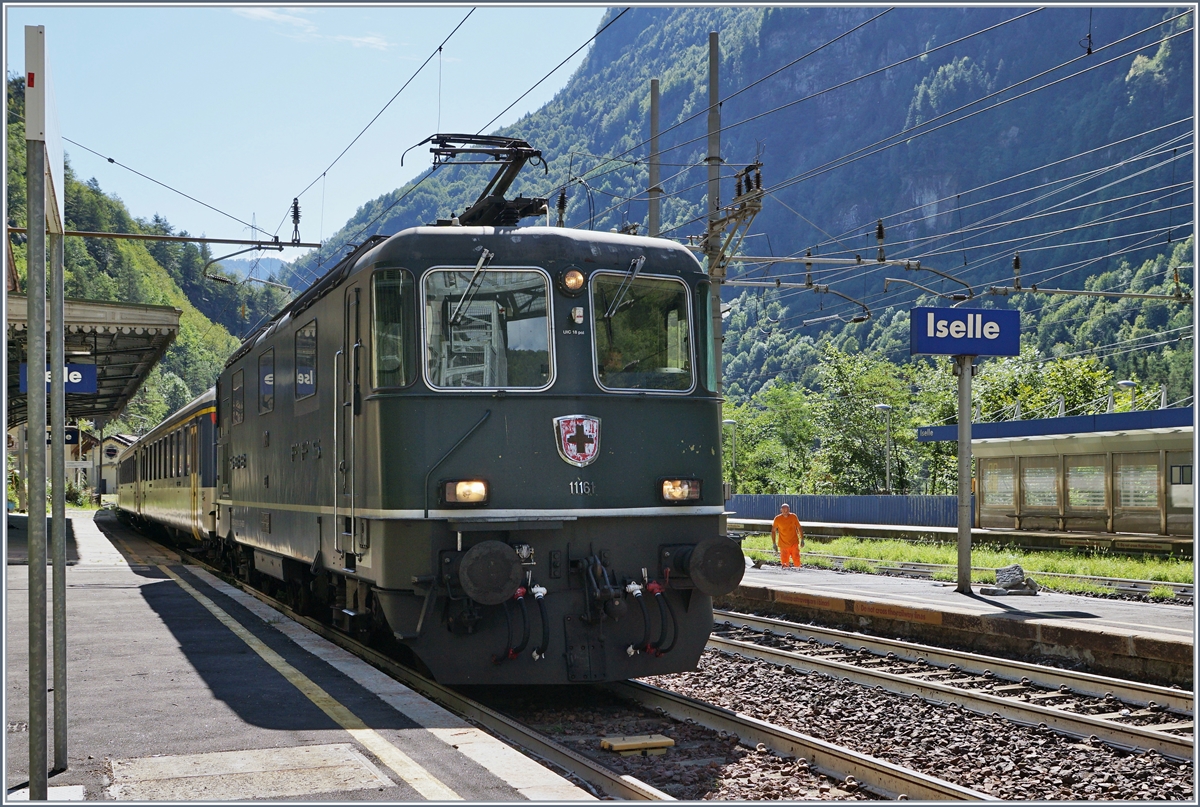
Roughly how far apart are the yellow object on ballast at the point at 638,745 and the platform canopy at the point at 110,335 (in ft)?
44.8

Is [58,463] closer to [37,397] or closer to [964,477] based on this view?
[37,397]

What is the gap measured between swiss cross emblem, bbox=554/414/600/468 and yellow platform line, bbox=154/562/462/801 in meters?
2.30

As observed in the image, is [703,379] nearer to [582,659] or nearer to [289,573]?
[582,659]

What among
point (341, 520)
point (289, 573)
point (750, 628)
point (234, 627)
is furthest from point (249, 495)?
point (750, 628)

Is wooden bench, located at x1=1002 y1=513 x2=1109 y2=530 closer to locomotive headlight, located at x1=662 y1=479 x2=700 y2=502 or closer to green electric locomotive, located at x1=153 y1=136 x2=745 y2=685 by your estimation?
green electric locomotive, located at x1=153 y1=136 x2=745 y2=685

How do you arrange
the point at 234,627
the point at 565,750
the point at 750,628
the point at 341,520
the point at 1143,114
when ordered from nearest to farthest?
the point at 565,750 → the point at 341,520 → the point at 234,627 → the point at 750,628 → the point at 1143,114

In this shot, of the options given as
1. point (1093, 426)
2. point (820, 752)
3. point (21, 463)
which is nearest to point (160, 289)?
point (21, 463)

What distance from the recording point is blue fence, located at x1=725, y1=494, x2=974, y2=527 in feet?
125

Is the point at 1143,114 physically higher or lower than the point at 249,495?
higher

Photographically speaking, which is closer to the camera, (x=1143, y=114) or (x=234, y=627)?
(x=234, y=627)

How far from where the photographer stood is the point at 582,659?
324 inches

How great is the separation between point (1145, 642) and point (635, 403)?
5122mm

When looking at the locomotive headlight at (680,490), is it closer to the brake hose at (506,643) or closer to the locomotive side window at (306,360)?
the brake hose at (506,643)

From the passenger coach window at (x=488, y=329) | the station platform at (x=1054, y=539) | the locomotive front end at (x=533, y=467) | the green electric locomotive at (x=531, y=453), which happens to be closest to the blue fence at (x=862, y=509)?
the station platform at (x=1054, y=539)
